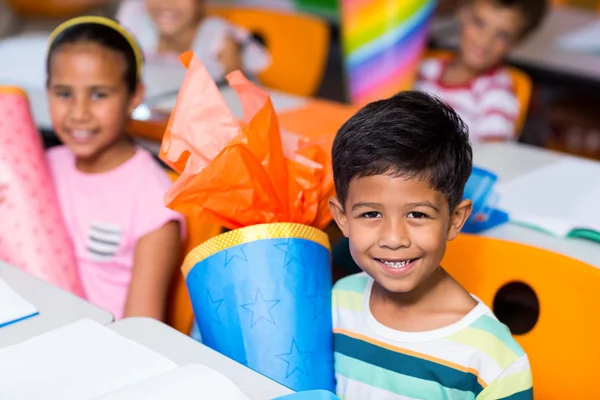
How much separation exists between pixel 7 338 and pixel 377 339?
50 cm

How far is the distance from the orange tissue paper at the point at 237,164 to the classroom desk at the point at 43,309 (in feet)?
0.62

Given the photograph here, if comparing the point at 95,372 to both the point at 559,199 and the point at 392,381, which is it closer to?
the point at 392,381

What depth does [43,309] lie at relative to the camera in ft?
4.03

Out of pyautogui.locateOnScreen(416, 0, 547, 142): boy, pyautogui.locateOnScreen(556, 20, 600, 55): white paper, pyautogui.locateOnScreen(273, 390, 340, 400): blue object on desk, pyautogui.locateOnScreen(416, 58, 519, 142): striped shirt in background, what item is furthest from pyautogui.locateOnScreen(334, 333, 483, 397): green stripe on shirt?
pyautogui.locateOnScreen(556, 20, 600, 55): white paper

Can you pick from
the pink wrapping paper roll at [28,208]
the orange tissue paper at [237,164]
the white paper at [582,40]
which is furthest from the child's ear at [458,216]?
the white paper at [582,40]

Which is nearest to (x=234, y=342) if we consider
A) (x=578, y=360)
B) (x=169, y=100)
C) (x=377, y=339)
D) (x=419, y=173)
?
(x=377, y=339)

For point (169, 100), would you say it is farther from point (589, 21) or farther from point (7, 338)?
point (589, 21)

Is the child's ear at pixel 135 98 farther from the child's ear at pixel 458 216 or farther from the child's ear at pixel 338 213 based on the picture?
the child's ear at pixel 458 216

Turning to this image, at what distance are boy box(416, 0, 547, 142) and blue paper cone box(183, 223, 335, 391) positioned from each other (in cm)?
141

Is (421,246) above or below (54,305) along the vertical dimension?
above

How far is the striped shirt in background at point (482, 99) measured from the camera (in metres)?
2.51

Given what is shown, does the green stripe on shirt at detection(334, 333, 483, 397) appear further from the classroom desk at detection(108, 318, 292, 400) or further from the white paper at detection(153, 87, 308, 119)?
the white paper at detection(153, 87, 308, 119)

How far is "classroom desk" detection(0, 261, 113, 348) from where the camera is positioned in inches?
45.5

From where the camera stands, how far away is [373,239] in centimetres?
117
